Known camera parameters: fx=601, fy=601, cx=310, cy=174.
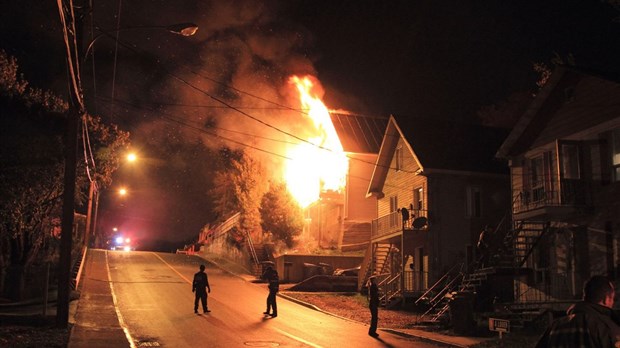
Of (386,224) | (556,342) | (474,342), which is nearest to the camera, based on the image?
(556,342)

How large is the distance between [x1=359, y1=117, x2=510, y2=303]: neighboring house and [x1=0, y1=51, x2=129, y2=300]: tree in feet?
45.9

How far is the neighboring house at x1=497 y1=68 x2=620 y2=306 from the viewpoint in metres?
17.5

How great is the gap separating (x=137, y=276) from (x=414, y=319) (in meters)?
13.7

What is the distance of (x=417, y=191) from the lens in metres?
29.0

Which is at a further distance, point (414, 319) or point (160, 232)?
point (160, 232)

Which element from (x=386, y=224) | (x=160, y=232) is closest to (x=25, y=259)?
(x=386, y=224)

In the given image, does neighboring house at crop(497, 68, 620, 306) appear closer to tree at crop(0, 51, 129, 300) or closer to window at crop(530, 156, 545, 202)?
window at crop(530, 156, 545, 202)

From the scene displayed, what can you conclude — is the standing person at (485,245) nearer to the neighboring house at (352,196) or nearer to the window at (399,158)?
the window at (399,158)

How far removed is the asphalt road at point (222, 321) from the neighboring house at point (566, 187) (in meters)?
6.36

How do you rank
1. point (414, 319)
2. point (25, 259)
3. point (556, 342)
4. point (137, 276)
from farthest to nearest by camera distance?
point (137, 276) < point (25, 259) < point (414, 319) < point (556, 342)

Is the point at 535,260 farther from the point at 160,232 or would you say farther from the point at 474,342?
the point at 160,232

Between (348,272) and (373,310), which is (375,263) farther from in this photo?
(373,310)

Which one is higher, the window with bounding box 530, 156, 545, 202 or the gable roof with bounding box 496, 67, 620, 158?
the gable roof with bounding box 496, 67, 620, 158

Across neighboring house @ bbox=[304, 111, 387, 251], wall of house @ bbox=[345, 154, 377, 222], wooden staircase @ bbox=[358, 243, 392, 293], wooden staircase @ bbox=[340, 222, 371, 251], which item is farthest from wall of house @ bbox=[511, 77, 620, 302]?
wooden staircase @ bbox=[340, 222, 371, 251]
